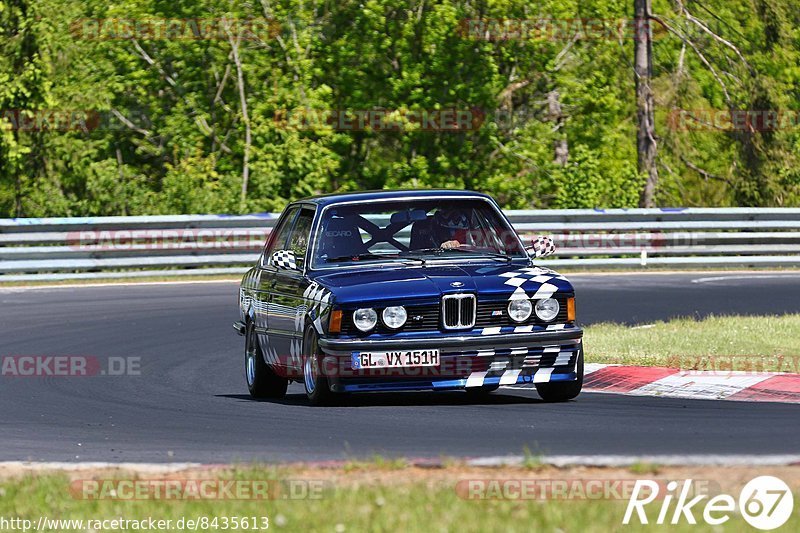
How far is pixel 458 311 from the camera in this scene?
32.9 feet

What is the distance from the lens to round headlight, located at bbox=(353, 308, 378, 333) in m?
9.99

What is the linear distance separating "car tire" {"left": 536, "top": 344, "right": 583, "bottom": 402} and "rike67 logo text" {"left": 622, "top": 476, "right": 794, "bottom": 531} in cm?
366

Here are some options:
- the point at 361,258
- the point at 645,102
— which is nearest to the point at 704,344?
the point at 361,258

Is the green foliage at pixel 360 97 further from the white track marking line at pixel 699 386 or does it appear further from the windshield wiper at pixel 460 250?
the white track marking line at pixel 699 386

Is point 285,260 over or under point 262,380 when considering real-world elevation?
over

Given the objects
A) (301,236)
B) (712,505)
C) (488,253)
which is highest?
(301,236)

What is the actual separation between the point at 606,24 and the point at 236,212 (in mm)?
10563

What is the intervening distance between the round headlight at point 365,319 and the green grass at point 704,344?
11.1ft

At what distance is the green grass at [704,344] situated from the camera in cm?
1254

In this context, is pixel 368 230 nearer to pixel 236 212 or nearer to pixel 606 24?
pixel 236 212

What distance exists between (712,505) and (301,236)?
5831mm

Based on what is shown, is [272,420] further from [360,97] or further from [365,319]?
[360,97]

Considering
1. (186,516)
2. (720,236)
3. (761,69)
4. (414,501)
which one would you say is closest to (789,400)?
(414,501)

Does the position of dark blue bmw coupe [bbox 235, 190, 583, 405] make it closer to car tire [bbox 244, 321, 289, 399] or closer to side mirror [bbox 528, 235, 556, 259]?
side mirror [bbox 528, 235, 556, 259]
